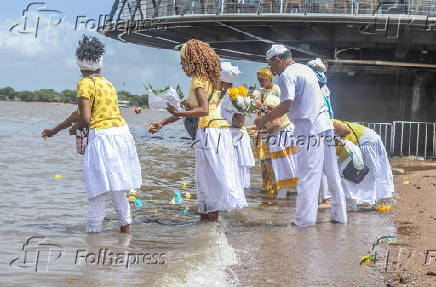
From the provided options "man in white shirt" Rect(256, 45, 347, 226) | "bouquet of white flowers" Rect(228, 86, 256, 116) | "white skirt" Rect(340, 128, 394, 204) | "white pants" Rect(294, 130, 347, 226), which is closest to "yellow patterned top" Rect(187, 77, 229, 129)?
"man in white shirt" Rect(256, 45, 347, 226)

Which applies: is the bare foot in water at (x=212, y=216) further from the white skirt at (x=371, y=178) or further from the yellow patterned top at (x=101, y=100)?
the white skirt at (x=371, y=178)

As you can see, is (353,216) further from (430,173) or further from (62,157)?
(62,157)

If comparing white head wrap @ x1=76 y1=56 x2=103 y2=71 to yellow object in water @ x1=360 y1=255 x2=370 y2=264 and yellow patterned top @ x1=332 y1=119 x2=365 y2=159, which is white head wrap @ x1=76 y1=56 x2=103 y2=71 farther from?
→ yellow patterned top @ x1=332 y1=119 x2=365 y2=159

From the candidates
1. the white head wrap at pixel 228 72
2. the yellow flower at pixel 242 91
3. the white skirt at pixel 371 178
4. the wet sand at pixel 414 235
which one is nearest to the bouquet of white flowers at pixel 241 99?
the yellow flower at pixel 242 91

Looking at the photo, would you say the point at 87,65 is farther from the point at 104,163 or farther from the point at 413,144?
the point at 413,144

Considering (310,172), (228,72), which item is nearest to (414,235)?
(310,172)

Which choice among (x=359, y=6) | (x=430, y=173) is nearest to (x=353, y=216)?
(x=430, y=173)

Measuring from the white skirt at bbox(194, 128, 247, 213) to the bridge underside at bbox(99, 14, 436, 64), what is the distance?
16.2 meters

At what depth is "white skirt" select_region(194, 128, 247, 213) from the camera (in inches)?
265

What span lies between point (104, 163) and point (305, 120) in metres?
2.18

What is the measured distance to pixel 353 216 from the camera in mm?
7902

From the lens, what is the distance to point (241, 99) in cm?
750

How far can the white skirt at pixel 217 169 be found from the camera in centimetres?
674

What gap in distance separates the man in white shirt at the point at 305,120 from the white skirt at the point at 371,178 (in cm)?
144
